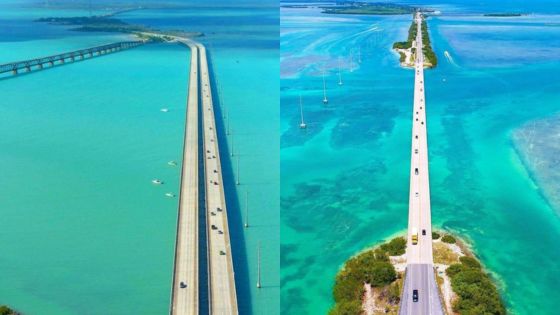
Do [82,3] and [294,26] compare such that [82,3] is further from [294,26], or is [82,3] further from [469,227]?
[469,227]

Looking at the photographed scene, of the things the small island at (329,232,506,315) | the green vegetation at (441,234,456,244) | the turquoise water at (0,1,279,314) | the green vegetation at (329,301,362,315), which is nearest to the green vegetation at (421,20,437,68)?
the turquoise water at (0,1,279,314)

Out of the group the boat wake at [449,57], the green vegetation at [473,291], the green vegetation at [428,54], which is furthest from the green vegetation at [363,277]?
the boat wake at [449,57]

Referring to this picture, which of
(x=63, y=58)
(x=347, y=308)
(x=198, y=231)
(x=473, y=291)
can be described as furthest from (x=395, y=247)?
(x=63, y=58)

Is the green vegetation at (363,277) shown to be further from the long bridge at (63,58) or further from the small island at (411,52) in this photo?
the long bridge at (63,58)

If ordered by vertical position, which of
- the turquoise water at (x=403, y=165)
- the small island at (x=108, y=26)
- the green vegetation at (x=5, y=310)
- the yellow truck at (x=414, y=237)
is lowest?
the green vegetation at (x=5, y=310)

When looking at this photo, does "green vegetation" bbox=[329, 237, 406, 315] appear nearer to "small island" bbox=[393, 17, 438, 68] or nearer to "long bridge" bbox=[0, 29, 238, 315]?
"long bridge" bbox=[0, 29, 238, 315]

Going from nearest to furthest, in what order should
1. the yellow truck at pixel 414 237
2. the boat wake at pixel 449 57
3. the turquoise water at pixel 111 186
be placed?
1. the turquoise water at pixel 111 186
2. the yellow truck at pixel 414 237
3. the boat wake at pixel 449 57
